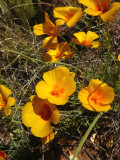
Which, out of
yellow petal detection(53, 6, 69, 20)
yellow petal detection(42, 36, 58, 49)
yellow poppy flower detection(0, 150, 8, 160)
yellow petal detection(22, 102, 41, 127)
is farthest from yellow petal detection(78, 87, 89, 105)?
yellow poppy flower detection(0, 150, 8, 160)

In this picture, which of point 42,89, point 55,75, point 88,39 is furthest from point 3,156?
point 88,39

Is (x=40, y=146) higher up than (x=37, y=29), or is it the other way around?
(x=37, y=29)

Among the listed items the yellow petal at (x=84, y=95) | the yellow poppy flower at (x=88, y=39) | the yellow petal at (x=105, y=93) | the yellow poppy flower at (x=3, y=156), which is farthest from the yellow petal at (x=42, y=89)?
the yellow poppy flower at (x=3, y=156)

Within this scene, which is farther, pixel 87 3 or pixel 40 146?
pixel 40 146

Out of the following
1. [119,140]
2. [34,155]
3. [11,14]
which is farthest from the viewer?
[11,14]

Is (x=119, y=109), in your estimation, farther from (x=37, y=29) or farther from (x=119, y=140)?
(x=37, y=29)

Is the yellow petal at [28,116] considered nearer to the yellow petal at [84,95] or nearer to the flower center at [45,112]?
the flower center at [45,112]

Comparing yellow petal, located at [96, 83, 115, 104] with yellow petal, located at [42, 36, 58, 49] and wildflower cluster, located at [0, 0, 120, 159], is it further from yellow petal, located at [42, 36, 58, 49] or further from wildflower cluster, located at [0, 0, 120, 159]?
yellow petal, located at [42, 36, 58, 49]

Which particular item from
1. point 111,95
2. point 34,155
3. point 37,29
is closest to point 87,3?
point 37,29

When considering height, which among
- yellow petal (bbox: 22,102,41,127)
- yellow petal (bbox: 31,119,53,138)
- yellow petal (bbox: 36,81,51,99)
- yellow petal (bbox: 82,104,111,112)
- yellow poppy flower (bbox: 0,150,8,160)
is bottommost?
yellow poppy flower (bbox: 0,150,8,160)
